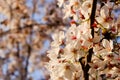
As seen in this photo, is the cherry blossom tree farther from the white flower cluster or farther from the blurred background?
the white flower cluster

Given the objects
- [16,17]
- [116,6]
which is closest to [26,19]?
[16,17]

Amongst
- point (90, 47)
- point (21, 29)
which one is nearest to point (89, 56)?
point (90, 47)

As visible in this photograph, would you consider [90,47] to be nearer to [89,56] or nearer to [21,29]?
[89,56]

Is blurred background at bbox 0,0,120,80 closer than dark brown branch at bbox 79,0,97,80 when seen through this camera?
No

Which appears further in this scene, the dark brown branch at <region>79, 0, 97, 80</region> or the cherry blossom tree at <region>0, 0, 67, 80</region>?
the cherry blossom tree at <region>0, 0, 67, 80</region>

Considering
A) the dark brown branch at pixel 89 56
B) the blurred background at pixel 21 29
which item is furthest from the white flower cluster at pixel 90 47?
the blurred background at pixel 21 29

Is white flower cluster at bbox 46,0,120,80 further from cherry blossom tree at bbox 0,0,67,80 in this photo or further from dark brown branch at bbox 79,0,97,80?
cherry blossom tree at bbox 0,0,67,80

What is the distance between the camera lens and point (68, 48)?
3033mm

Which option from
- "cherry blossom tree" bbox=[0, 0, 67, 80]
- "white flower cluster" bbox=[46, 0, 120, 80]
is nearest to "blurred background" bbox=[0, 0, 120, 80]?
"cherry blossom tree" bbox=[0, 0, 67, 80]

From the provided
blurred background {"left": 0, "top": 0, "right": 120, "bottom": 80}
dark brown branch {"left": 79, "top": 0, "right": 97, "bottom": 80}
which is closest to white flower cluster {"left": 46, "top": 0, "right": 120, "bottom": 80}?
dark brown branch {"left": 79, "top": 0, "right": 97, "bottom": 80}

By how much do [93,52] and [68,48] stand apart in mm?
182

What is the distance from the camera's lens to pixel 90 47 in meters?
2.96

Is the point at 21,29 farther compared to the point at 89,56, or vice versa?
the point at 21,29

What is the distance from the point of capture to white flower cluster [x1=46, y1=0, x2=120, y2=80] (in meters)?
2.94
